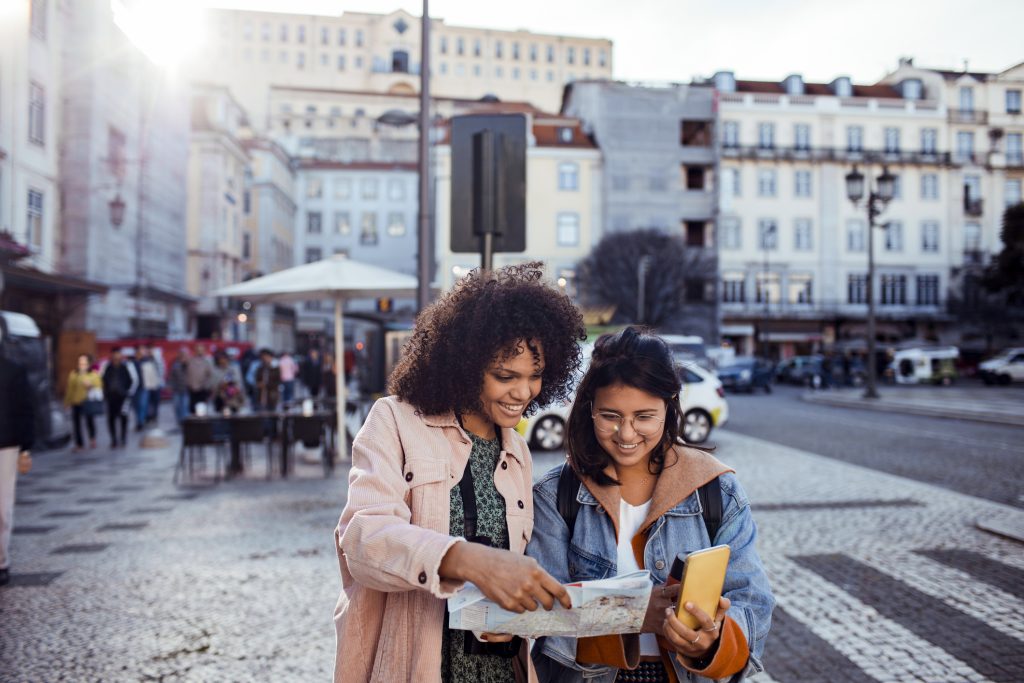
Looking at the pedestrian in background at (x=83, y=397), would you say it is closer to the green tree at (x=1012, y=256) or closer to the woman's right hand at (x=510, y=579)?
the woman's right hand at (x=510, y=579)

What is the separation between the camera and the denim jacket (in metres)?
2.00

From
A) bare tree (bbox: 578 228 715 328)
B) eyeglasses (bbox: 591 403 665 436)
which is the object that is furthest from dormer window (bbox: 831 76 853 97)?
eyeglasses (bbox: 591 403 665 436)

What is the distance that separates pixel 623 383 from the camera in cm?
213

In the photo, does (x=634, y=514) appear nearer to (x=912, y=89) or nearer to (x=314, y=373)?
(x=314, y=373)

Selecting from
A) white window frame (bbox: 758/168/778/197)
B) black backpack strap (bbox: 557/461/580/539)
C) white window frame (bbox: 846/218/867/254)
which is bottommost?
black backpack strap (bbox: 557/461/580/539)

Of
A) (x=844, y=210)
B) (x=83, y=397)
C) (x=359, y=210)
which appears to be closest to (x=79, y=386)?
(x=83, y=397)

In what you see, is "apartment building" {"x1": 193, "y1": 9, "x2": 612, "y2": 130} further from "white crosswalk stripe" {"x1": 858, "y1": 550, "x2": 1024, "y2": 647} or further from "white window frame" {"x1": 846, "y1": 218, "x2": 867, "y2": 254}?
"white crosswalk stripe" {"x1": 858, "y1": 550, "x2": 1024, "y2": 647}

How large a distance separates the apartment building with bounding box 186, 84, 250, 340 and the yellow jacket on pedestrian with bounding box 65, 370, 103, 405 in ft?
97.1

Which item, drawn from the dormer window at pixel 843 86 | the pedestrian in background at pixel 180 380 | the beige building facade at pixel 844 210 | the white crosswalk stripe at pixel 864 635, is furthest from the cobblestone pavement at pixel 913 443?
the dormer window at pixel 843 86

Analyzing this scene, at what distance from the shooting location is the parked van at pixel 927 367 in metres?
38.3

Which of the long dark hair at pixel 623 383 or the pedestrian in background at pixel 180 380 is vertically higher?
the long dark hair at pixel 623 383

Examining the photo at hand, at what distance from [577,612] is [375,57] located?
95.5 metres

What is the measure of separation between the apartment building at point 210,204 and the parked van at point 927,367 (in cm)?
3683

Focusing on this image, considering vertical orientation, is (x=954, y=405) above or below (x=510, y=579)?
below
